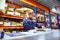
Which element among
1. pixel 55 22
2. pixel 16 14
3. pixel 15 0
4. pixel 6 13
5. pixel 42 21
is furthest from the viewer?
pixel 55 22

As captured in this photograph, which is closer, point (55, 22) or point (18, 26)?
point (18, 26)

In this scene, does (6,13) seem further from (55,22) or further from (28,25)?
(55,22)

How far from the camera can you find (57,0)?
5.28 meters

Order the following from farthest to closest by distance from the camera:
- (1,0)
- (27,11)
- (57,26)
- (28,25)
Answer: (57,26)
(27,11)
(28,25)
(1,0)

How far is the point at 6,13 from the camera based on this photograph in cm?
378

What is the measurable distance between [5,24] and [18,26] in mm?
675

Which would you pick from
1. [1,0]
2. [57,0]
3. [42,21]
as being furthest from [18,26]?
[42,21]

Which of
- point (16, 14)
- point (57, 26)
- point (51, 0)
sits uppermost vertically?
point (51, 0)

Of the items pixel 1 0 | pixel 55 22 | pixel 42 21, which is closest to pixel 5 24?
pixel 1 0

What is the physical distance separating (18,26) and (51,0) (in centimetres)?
203

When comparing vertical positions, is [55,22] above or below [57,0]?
below

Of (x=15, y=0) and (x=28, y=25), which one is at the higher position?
(x=15, y=0)

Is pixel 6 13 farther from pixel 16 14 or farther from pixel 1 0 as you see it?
pixel 1 0

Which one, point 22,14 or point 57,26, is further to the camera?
point 57,26
